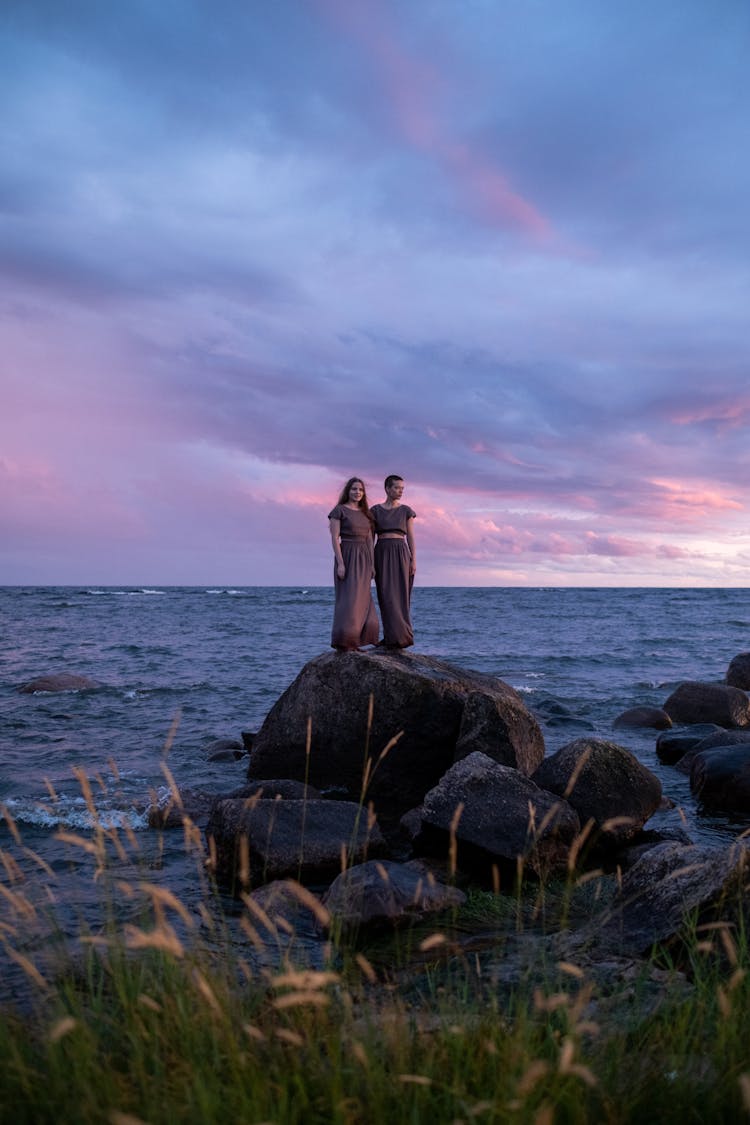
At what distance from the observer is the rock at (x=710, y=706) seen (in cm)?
1706

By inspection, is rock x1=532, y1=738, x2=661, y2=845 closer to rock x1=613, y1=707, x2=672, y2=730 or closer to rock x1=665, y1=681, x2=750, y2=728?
rock x1=613, y1=707, x2=672, y2=730

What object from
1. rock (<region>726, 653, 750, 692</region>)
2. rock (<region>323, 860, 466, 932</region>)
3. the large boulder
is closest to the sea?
the large boulder

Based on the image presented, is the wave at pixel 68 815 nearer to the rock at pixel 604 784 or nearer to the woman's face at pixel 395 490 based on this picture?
the rock at pixel 604 784

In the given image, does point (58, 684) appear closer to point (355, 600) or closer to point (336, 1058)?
point (355, 600)

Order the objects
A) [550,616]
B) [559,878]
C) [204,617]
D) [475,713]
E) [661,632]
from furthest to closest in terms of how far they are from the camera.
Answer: [550,616] → [204,617] → [661,632] → [475,713] → [559,878]

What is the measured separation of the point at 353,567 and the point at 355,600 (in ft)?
1.75

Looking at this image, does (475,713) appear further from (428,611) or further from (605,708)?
(428,611)

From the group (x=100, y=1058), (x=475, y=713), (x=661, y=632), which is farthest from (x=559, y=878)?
(x=661, y=632)

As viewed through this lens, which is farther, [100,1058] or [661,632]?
[661,632]

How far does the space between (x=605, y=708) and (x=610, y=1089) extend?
17675mm

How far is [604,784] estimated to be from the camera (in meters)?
9.21

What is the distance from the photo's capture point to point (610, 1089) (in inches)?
113

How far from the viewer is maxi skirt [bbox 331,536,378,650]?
493 inches

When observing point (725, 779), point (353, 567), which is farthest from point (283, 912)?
point (725, 779)
